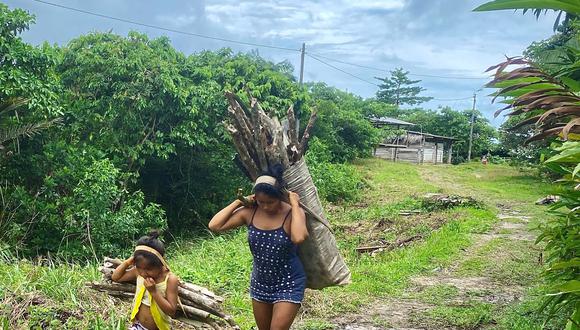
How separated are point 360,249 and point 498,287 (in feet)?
12.0

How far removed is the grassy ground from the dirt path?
0.02 metres

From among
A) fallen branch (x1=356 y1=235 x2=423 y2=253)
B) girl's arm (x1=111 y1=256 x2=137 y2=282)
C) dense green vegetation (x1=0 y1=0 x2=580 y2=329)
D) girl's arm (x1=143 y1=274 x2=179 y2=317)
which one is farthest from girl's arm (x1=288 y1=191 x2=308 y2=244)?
fallen branch (x1=356 y1=235 x2=423 y2=253)

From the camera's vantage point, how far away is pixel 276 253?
3318mm

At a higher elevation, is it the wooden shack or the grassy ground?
the wooden shack

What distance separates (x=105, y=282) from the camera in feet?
13.8

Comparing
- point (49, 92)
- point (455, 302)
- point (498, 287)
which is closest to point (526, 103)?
point (455, 302)

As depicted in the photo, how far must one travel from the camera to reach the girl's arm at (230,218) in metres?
3.53

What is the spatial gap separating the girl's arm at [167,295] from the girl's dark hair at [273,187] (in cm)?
77

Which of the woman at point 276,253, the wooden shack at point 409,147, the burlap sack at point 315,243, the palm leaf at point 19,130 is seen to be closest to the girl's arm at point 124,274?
the woman at point 276,253

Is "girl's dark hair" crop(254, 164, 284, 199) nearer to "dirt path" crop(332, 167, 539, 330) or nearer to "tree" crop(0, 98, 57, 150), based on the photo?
"dirt path" crop(332, 167, 539, 330)

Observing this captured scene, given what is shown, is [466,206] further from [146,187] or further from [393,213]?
[146,187]

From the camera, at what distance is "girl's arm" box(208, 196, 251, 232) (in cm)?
353

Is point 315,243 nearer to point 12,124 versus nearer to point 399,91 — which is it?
point 12,124

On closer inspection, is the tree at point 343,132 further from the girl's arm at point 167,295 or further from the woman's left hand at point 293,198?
the girl's arm at point 167,295
